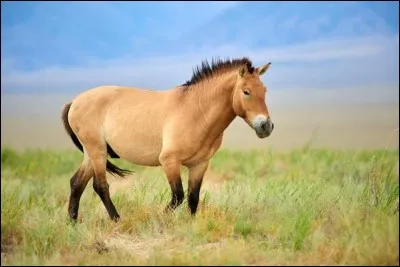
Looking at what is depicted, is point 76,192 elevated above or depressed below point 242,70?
below

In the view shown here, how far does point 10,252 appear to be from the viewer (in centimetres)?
622

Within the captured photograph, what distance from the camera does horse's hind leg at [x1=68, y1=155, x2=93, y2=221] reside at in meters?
8.63

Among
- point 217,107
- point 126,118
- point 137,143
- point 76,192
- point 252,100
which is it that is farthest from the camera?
point 76,192

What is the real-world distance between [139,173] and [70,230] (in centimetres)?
1017

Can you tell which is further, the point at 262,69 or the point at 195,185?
the point at 195,185

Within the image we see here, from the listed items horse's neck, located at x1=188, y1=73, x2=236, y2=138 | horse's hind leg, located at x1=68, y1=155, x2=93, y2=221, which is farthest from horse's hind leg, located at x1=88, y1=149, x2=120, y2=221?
horse's neck, located at x1=188, y1=73, x2=236, y2=138

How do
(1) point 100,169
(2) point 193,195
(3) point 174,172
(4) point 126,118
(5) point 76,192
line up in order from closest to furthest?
1. (3) point 174,172
2. (2) point 193,195
3. (4) point 126,118
4. (1) point 100,169
5. (5) point 76,192

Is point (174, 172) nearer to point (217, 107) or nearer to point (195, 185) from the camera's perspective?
point (195, 185)

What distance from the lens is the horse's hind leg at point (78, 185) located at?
863 centimetres

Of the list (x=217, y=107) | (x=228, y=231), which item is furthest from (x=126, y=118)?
(x=228, y=231)

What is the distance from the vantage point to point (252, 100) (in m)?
7.27

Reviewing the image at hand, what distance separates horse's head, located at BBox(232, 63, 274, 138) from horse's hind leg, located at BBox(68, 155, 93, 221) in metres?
2.55

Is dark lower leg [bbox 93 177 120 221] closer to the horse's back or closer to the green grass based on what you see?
the green grass

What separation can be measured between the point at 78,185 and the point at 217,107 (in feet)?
8.02
